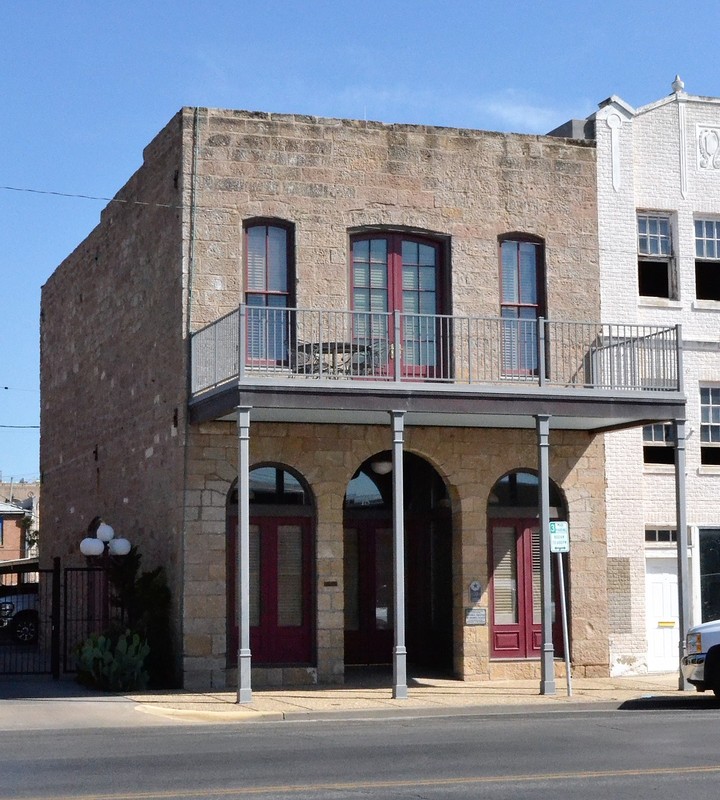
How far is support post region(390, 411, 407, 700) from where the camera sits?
59.4 feet

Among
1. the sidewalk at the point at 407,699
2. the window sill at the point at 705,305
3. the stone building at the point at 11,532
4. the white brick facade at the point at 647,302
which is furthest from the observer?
the stone building at the point at 11,532

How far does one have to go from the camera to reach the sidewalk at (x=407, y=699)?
16562mm

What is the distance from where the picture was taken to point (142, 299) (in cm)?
2233

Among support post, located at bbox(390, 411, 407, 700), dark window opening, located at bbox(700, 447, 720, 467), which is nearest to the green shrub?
support post, located at bbox(390, 411, 407, 700)

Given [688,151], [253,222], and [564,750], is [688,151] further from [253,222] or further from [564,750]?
[564,750]

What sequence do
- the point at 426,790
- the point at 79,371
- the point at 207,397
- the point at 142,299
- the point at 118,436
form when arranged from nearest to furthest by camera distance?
the point at 426,790
the point at 207,397
the point at 142,299
the point at 118,436
the point at 79,371

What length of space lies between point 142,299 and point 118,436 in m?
2.86

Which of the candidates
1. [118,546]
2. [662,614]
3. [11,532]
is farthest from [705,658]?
[11,532]

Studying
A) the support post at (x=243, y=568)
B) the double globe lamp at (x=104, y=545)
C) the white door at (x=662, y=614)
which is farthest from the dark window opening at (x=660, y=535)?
the double globe lamp at (x=104, y=545)

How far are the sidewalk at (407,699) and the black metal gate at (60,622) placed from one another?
3.47 m

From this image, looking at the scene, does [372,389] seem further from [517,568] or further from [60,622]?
[60,622]

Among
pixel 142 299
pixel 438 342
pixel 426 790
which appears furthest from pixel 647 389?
pixel 426 790

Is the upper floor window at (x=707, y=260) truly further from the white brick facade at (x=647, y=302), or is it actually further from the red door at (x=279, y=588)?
the red door at (x=279, y=588)

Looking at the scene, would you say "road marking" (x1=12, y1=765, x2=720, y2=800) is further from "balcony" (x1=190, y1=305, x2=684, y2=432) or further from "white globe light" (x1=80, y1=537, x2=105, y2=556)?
"white globe light" (x1=80, y1=537, x2=105, y2=556)
